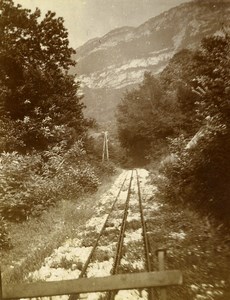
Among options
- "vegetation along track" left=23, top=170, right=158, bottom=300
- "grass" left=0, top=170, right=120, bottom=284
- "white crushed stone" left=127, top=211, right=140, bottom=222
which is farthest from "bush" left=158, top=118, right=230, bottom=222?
"grass" left=0, top=170, right=120, bottom=284

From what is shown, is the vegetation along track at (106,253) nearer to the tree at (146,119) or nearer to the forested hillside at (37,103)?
the forested hillside at (37,103)

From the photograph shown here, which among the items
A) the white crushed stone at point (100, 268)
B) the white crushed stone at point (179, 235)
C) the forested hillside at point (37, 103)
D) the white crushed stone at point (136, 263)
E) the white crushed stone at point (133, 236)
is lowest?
the white crushed stone at point (100, 268)

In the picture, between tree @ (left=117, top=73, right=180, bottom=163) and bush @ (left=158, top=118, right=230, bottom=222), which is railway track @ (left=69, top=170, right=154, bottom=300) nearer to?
bush @ (left=158, top=118, right=230, bottom=222)

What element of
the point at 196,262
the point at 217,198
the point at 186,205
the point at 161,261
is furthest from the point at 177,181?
the point at 161,261

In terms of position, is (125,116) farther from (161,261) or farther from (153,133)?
(161,261)

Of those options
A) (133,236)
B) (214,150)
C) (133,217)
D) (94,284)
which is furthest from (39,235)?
(94,284)

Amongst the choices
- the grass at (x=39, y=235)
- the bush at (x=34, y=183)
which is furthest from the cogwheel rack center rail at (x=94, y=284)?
the bush at (x=34, y=183)
